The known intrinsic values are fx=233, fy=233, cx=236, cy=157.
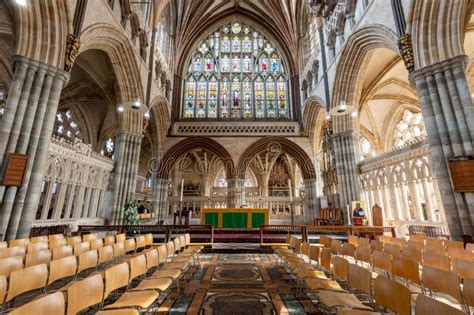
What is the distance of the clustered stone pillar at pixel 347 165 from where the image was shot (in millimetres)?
10945

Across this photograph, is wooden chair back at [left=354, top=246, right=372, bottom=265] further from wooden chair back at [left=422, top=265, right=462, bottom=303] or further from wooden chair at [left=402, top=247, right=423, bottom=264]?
wooden chair back at [left=422, top=265, right=462, bottom=303]

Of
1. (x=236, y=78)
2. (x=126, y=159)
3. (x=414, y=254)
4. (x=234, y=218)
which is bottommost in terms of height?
(x=414, y=254)

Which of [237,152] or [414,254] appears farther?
[237,152]

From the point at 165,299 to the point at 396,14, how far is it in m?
9.45

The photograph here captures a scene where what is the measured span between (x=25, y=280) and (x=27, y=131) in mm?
4915

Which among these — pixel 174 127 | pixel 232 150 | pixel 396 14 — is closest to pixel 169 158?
pixel 174 127

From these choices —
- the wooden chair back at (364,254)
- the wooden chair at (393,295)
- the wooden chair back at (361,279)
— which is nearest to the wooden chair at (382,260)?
the wooden chair back at (364,254)

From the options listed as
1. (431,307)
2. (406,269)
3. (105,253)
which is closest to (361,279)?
(406,269)

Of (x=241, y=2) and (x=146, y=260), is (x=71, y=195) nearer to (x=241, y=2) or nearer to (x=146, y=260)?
(x=146, y=260)

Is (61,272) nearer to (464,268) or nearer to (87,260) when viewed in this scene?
(87,260)

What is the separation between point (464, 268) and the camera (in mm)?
3145

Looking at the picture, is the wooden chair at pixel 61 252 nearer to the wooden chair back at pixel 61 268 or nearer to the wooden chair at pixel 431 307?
the wooden chair back at pixel 61 268

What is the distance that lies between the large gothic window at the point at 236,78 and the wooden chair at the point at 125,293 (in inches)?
591

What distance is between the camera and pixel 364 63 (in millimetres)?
10500
